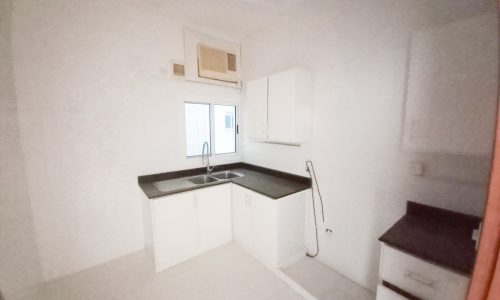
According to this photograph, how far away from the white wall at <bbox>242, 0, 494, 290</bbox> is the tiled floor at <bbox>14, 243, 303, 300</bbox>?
76cm

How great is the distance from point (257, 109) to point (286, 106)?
1.48 ft

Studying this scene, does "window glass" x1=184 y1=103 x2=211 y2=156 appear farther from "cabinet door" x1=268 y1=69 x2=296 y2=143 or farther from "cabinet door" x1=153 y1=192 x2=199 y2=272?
"cabinet door" x1=268 y1=69 x2=296 y2=143

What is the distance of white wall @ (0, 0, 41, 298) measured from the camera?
154cm

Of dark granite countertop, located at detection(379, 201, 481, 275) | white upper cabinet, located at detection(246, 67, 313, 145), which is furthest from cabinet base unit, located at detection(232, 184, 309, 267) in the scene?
dark granite countertop, located at detection(379, 201, 481, 275)

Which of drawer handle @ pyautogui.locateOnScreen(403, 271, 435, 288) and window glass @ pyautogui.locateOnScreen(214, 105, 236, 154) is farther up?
window glass @ pyautogui.locateOnScreen(214, 105, 236, 154)

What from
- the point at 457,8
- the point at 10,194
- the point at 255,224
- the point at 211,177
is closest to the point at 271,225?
the point at 255,224

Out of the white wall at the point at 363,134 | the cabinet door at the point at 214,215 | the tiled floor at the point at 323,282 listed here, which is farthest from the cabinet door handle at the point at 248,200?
the tiled floor at the point at 323,282

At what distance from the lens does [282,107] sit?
2037 mm

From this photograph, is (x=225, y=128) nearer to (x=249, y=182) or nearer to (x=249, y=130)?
(x=249, y=130)

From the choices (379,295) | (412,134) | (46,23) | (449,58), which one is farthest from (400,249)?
(46,23)

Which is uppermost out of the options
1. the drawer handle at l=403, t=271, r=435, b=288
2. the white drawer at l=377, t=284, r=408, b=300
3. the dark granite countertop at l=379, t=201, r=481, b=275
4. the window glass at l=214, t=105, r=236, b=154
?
the window glass at l=214, t=105, r=236, b=154

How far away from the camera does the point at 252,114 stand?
95.3 inches

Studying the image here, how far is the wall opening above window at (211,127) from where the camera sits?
2.70 m

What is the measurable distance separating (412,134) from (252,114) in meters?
1.59
